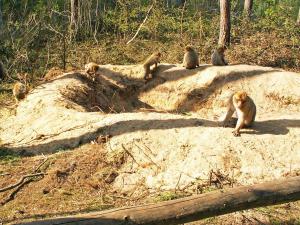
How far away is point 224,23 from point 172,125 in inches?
398

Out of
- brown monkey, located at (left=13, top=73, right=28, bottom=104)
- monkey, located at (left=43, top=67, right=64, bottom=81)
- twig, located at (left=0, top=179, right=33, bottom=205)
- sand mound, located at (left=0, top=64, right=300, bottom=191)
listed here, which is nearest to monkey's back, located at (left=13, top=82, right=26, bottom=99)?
brown monkey, located at (left=13, top=73, right=28, bottom=104)

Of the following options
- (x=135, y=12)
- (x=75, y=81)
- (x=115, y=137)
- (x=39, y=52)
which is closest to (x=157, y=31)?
(x=135, y=12)

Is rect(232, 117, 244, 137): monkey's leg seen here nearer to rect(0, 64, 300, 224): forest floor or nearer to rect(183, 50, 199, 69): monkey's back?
rect(0, 64, 300, 224): forest floor

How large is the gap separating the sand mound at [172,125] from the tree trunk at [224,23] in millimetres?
4850

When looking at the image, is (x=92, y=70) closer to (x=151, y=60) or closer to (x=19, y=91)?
(x=151, y=60)

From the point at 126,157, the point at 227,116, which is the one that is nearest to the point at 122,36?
the point at 227,116

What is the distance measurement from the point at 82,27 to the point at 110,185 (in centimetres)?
1234

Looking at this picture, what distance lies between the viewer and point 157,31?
22.3 m

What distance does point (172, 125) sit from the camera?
10023 millimetres

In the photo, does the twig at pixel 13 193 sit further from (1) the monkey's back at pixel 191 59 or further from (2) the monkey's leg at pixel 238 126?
(1) the monkey's back at pixel 191 59

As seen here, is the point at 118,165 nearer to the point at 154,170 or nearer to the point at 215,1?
the point at 154,170

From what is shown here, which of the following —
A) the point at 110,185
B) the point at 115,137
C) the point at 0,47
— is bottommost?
the point at 110,185

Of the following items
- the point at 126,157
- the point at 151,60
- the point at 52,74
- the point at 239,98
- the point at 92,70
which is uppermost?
the point at 151,60

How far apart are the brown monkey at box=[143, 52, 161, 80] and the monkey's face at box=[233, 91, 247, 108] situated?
588 cm
